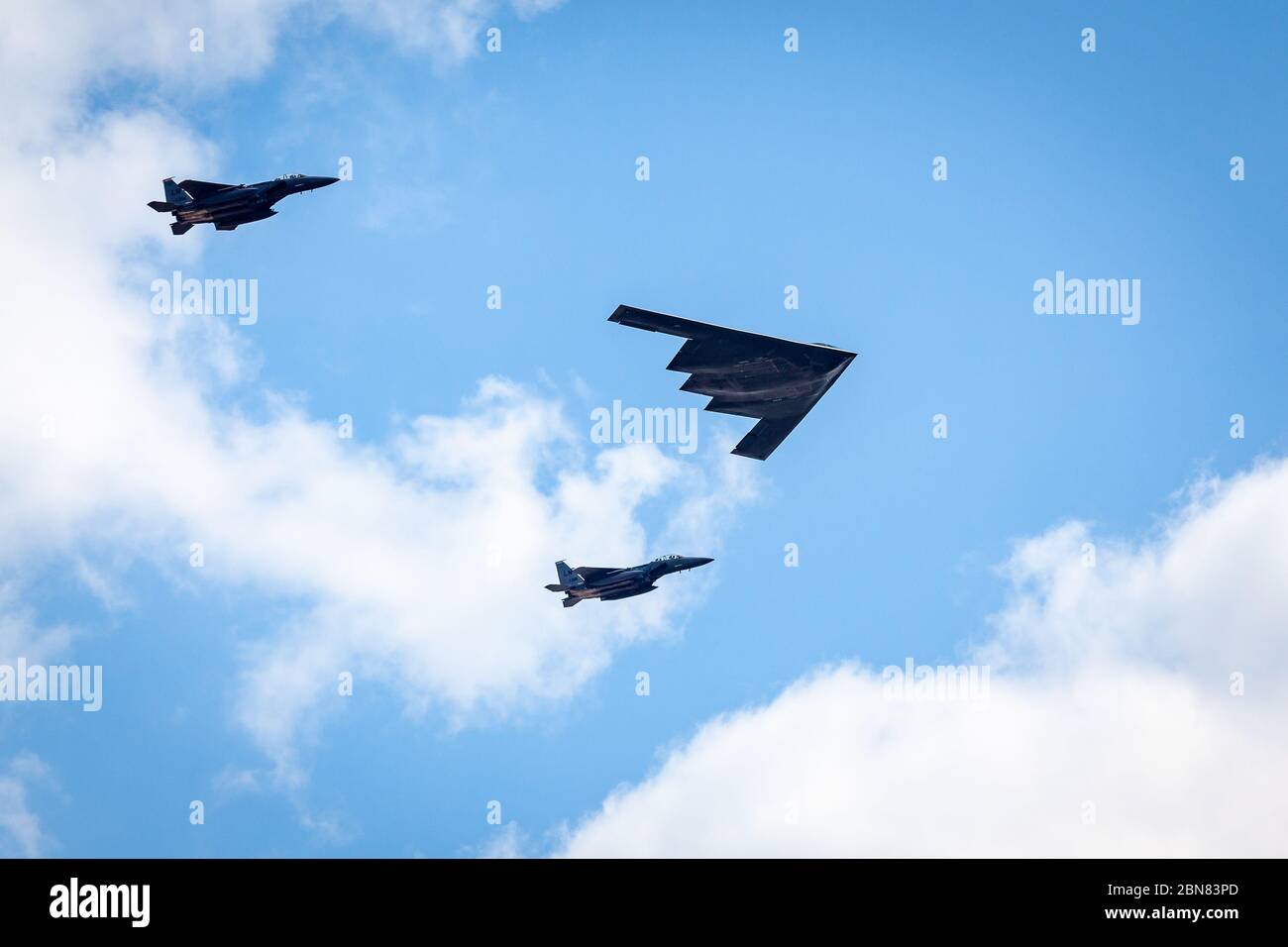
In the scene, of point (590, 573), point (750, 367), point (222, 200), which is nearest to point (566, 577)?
point (590, 573)

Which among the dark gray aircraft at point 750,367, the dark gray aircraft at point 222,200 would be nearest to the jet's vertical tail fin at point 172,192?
the dark gray aircraft at point 222,200

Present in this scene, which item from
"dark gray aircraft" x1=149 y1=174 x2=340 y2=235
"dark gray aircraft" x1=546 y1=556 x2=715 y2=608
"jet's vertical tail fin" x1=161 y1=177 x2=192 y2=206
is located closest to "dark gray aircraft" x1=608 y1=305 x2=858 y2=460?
"dark gray aircraft" x1=546 y1=556 x2=715 y2=608

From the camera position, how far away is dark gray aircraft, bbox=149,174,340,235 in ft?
167

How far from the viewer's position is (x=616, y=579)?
5344cm

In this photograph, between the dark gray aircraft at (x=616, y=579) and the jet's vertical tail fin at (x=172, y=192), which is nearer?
the jet's vertical tail fin at (x=172, y=192)

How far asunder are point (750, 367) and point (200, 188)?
2455 centimetres

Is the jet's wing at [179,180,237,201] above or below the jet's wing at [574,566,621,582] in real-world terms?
above

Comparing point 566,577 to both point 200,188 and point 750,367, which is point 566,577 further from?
point 200,188

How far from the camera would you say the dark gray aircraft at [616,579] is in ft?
174

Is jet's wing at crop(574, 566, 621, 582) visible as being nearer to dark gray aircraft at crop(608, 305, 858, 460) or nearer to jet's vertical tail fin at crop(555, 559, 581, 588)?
jet's vertical tail fin at crop(555, 559, 581, 588)

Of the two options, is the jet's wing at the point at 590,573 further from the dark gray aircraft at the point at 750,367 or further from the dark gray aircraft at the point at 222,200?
the dark gray aircraft at the point at 222,200
